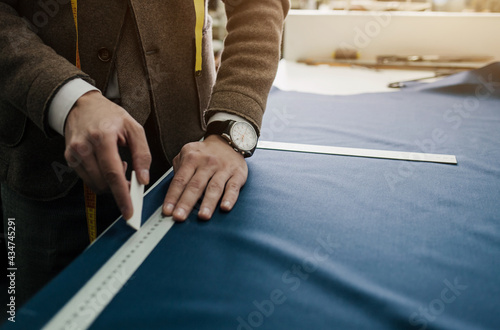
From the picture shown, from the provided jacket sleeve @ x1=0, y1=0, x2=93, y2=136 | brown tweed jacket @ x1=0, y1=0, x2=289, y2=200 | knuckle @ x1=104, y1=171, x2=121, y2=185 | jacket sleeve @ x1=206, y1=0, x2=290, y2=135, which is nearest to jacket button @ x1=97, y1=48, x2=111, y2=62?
brown tweed jacket @ x1=0, y1=0, x2=289, y2=200

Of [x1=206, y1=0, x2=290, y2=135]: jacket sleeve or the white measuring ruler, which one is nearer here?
the white measuring ruler

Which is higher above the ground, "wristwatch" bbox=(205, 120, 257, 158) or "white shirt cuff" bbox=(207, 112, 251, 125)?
"white shirt cuff" bbox=(207, 112, 251, 125)

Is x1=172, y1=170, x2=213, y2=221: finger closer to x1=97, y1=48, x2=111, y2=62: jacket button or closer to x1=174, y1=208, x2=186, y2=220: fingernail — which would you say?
x1=174, y1=208, x2=186, y2=220: fingernail

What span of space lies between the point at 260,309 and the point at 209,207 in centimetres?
23

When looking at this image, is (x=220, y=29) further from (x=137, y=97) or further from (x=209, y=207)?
(x=209, y=207)

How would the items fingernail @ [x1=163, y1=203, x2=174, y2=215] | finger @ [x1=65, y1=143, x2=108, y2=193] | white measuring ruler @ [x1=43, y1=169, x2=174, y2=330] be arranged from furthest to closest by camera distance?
fingernail @ [x1=163, y1=203, x2=174, y2=215] < finger @ [x1=65, y1=143, x2=108, y2=193] < white measuring ruler @ [x1=43, y1=169, x2=174, y2=330]

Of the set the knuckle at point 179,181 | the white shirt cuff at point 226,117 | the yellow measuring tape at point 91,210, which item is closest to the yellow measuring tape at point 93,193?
the yellow measuring tape at point 91,210

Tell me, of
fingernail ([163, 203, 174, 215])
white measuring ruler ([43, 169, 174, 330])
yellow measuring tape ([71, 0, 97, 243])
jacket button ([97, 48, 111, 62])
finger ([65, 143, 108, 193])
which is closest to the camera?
white measuring ruler ([43, 169, 174, 330])

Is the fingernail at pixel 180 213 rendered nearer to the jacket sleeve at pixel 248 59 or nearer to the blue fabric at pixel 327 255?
the blue fabric at pixel 327 255

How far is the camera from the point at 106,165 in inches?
21.3

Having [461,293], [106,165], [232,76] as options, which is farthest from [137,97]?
[461,293]

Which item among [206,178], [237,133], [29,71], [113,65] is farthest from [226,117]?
[29,71]

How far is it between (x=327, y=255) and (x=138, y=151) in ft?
1.10

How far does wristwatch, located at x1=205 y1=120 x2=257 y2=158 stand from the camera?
0.78 m
